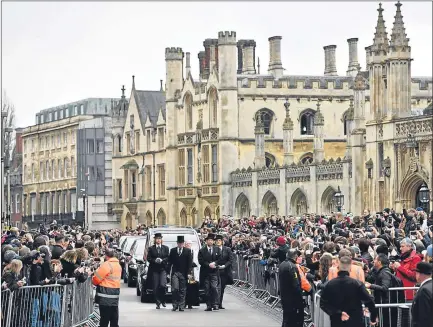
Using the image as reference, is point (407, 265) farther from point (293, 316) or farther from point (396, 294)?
point (293, 316)

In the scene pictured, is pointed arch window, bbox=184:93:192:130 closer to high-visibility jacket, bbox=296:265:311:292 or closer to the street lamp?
the street lamp

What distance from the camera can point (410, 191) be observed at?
53.7 metres

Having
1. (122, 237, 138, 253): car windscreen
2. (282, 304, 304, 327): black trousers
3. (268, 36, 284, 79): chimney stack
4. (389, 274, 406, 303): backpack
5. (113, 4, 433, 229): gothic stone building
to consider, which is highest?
(268, 36, 284, 79): chimney stack

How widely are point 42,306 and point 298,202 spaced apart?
48.4m

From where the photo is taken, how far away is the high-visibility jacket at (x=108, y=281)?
2238 cm

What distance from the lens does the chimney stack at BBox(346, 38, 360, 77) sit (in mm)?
87812

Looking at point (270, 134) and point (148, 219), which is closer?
point (270, 134)

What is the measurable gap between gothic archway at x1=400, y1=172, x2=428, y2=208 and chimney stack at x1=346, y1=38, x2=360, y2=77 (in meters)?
34.4

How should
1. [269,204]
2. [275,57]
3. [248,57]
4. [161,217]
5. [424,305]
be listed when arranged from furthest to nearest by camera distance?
[248,57] < [161,217] < [275,57] < [269,204] < [424,305]

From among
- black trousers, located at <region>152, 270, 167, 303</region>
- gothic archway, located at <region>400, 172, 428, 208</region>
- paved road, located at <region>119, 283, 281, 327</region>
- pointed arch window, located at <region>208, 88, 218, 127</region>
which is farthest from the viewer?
pointed arch window, located at <region>208, 88, 218, 127</region>

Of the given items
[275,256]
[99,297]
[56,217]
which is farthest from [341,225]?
[56,217]

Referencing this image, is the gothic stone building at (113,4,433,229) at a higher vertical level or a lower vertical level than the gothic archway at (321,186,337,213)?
higher

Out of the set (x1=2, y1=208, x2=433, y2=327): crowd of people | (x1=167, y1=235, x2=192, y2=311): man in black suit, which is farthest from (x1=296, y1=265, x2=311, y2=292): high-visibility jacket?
(x1=167, y1=235, x2=192, y2=311): man in black suit

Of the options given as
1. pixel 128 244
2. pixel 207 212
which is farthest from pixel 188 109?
pixel 128 244
